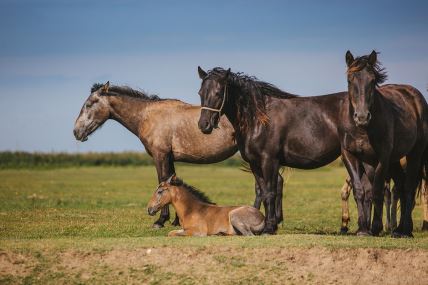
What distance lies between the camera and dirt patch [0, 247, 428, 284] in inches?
489

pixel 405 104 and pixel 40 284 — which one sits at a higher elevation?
pixel 405 104

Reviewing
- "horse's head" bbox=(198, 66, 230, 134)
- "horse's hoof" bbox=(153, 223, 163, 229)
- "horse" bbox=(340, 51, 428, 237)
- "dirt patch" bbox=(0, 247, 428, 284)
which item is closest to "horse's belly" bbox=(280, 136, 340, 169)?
"horse" bbox=(340, 51, 428, 237)

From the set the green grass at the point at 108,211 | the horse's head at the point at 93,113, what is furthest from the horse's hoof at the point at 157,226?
the horse's head at the point at 93,113

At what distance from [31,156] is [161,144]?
48.6 m

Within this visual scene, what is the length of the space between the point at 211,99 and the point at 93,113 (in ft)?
17.9

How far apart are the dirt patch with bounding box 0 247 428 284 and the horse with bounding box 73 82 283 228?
4.81 meters

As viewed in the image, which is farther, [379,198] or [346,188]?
[346,188]

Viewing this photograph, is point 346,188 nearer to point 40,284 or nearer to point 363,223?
point 363,223

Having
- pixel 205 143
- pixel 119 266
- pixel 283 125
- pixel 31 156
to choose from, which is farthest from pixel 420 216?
pixel 31 156

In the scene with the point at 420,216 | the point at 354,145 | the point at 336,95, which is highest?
the point at 336,95

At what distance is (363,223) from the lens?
14664 millimetres

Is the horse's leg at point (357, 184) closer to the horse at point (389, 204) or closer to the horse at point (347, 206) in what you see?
the horse at point (347, 206)

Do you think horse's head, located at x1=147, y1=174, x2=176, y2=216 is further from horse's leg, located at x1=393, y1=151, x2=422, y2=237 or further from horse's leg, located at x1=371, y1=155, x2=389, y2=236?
horse's leg, located at x1=393, y1=151, x2=422, y2=237

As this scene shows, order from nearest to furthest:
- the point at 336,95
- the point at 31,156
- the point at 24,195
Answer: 1. the point at 336,95
2. the point at 24,195
3. the point at 31,156
